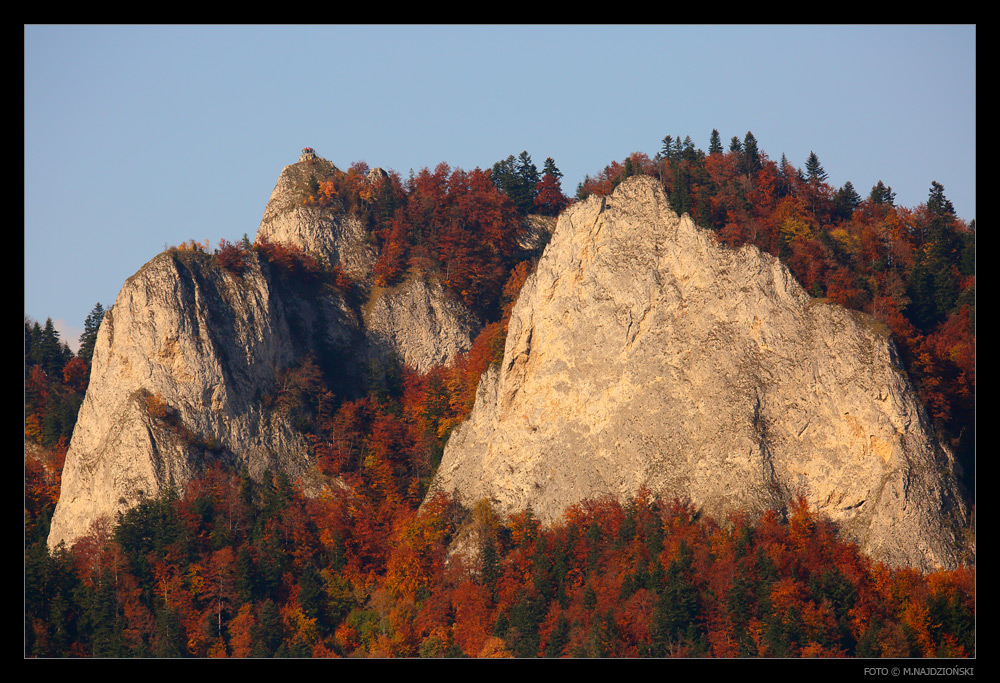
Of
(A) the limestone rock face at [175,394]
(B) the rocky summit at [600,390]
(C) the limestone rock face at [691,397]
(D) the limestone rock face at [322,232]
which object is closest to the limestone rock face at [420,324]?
(B) the rocky summit at [600,390]

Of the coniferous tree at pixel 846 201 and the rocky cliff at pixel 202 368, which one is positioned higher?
the coniferous tree at pixel 846 201

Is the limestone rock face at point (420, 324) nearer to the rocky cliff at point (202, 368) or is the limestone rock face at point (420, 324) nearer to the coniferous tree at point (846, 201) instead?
the rocky cliff at point (202, 368)

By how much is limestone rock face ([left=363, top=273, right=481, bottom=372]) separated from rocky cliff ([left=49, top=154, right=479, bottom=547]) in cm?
12

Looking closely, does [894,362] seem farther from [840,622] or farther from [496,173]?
[496,173]

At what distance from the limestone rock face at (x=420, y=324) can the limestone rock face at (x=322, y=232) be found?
2.76 metres

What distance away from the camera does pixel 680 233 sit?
270 feet

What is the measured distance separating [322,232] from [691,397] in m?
29.8

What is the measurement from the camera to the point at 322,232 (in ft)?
324

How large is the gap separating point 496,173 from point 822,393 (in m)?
→ 34.6

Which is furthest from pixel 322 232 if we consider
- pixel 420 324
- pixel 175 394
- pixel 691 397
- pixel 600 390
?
pixel 691 397

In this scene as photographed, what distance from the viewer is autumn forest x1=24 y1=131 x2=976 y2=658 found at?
7175 centimetres

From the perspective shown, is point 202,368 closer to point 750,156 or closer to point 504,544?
point 504,544

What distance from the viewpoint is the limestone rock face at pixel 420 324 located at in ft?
314
